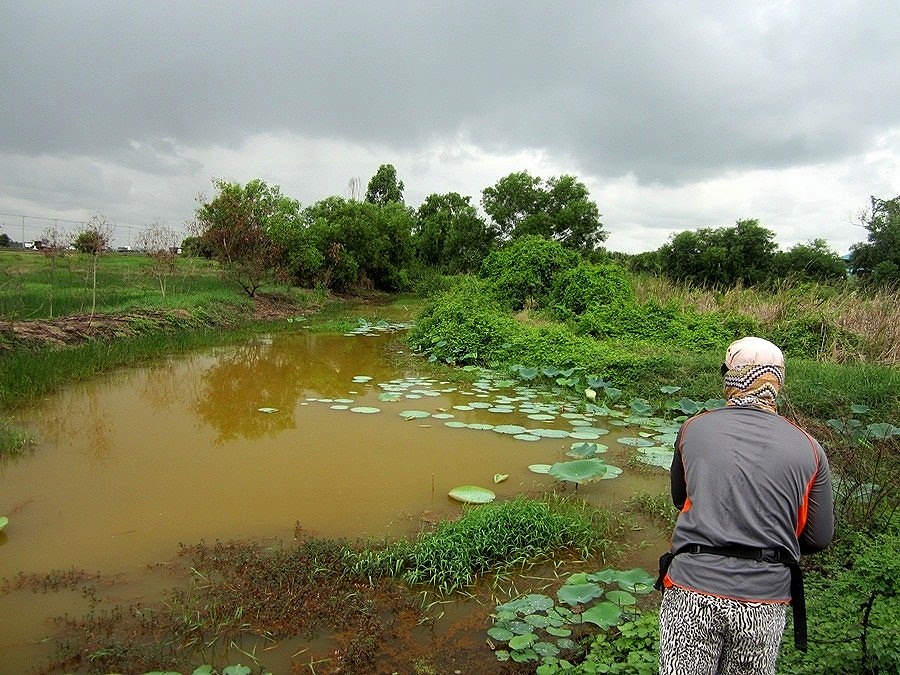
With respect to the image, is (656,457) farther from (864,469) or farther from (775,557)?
(775,557)

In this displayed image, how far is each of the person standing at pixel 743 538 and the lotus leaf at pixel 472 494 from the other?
277cm

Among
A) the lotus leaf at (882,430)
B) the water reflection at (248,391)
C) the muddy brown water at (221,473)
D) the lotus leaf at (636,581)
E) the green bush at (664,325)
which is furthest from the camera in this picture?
the green bush at (664,325)

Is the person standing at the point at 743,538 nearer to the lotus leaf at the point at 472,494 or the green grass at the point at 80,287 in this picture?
the lotus leaf at the point at 472,494

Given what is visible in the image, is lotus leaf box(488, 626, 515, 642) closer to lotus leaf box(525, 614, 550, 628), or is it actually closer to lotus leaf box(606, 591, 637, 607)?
lotus leaf box(525, 614, 550, 628)

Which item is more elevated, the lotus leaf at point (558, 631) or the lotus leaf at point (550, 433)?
the lotus leaf at point (550, 433)

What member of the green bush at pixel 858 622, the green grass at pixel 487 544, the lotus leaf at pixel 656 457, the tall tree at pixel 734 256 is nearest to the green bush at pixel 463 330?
the lotus leaf at pixel 656 457

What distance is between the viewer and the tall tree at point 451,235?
3080cm

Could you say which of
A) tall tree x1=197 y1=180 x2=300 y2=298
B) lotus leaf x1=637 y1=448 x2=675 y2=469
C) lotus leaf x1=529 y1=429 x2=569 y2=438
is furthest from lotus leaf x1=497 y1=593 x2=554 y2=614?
tall tree x1=197 y1=180 x2=300 y2=298

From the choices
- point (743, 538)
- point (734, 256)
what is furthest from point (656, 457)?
point (734, 256)

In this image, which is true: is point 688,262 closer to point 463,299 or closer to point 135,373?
point 463,299

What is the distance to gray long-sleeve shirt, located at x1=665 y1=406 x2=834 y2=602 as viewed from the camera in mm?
1619

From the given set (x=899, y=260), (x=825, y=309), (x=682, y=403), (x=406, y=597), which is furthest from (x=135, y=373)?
(x=899, y=260)

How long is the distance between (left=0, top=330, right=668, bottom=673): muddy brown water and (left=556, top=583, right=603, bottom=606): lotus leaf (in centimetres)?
53

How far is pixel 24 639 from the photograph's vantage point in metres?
2.80
